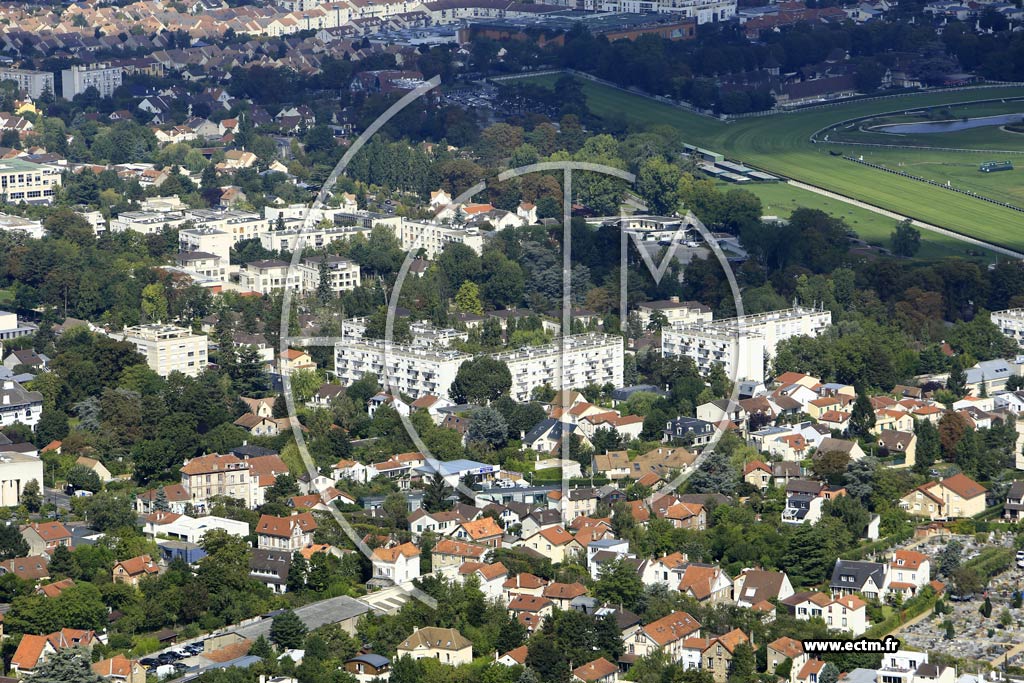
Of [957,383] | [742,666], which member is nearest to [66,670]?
[742,666]

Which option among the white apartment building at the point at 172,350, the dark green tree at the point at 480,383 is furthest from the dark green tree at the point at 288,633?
the white apartment building at the point at 172,350

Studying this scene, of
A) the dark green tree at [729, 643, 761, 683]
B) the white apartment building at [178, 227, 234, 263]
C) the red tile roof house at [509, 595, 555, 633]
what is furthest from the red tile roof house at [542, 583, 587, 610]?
the white apartment building at [178, 227, 234, 263]

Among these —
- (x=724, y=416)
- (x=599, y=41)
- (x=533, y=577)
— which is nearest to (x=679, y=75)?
(x=599, y=41)

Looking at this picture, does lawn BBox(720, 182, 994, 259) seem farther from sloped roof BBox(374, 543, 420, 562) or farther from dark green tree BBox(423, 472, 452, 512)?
sloped roof BBox(374, 543, 420, 562)

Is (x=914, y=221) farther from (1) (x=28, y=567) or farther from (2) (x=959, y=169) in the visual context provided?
(1) (x=28, y=567)

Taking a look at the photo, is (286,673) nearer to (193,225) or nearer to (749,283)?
(749,283)
